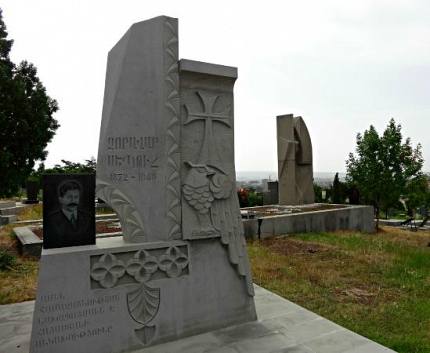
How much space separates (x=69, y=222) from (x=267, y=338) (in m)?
2.76

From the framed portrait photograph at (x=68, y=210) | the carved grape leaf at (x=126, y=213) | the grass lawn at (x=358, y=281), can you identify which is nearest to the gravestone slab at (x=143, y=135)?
the carved grape leaf at (x=126, y=213)

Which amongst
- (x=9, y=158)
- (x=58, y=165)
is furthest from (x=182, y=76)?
(x=58, y=165)

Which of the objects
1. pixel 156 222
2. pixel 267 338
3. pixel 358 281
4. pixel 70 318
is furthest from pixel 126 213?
pixel 358 281

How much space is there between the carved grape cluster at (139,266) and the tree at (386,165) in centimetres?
1419

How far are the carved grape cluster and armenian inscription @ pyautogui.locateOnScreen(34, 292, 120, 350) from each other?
0.77 feet

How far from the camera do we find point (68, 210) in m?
3.93

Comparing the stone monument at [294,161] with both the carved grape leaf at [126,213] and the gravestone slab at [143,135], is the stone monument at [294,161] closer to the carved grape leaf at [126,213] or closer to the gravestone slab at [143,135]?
the gravestone slab at [143,135]

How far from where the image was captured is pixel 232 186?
15.2ft

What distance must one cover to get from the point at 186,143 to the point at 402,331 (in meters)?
3.88

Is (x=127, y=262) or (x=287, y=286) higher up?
(x=127, y=262)

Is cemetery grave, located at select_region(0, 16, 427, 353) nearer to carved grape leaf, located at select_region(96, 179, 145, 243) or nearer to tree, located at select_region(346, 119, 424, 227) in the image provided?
carved grape leaf, located at select_region(96, 179, 145, 243)

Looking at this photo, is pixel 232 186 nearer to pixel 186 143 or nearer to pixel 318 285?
pixel 186 143

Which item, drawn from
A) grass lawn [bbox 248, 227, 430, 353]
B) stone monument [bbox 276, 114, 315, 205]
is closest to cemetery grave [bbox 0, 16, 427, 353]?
grass lawn [bbox 248, 227, 430, 353]

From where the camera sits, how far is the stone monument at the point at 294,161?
1656 centimetres
